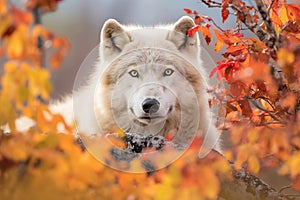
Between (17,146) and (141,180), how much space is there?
32.5 inches

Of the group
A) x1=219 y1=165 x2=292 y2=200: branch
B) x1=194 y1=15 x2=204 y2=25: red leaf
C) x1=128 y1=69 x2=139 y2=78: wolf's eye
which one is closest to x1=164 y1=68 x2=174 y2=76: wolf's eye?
x1=128 y1=69 x2=139 y2=78: wolf's eye

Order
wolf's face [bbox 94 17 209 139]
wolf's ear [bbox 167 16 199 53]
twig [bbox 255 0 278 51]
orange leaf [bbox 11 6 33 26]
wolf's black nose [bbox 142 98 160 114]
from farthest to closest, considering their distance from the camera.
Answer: wolf's ear [bbox 167 16 199 53] < wolf's face [bbox 94 17 209 139] < wolf's black nose [bbox 142 98 160 114] < twig [bbox 255 0 278 51] < orange leaf [bbox 11 6 33 26]

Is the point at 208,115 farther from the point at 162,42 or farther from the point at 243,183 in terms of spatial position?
the point at 243,183

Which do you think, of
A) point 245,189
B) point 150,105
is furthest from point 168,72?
point 245,189

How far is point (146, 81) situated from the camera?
16.7 feet

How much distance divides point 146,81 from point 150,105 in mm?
352

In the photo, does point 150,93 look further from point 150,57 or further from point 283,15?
point 283,15

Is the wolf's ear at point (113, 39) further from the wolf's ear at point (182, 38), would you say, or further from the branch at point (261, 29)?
the branch at point (261, 29)

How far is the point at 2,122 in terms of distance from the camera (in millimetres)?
2613

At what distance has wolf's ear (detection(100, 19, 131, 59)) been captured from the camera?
537 centimetres

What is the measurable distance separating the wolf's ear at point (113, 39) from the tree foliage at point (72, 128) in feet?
5.30

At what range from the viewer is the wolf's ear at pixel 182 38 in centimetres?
534

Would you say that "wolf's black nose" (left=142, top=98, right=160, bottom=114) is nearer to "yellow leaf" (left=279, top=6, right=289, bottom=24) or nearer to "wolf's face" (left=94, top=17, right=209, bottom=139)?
"wolf's face" (left=94, top=17, right=209, bottom=139)

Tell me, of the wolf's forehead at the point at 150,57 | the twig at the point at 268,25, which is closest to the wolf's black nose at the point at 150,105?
the wolf's forehead at the point at 150,57
